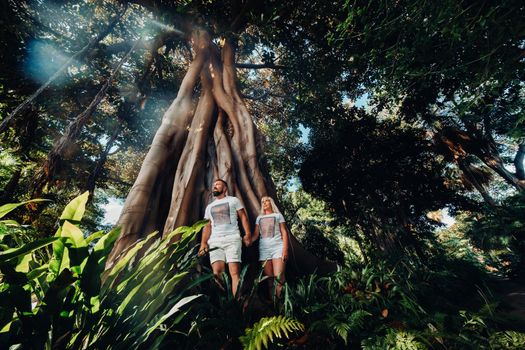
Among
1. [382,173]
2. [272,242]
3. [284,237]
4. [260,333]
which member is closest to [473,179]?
[382,173]

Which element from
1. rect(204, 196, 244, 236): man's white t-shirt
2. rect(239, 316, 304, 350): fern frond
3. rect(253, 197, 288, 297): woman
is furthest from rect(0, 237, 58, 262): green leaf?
rect(253, 197, 288, 297): woman

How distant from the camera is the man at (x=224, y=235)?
303 cm

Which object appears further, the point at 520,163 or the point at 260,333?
the point at 520,163

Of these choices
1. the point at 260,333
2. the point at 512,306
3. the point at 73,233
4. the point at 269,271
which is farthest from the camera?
the point at 512,306

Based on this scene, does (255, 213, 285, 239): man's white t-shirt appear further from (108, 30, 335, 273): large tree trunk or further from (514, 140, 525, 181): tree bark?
(514, 140, 525, 181): tree bark

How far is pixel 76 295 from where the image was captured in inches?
45.5

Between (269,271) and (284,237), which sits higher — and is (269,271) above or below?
below

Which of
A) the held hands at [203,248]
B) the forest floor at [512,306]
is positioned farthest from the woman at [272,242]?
the forest floor at [512,306]

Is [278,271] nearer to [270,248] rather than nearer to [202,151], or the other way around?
[270,248]

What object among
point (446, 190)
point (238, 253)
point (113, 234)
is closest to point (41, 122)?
point (238, 253)

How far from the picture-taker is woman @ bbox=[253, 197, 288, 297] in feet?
A: 10.6

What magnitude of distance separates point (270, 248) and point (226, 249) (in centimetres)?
62

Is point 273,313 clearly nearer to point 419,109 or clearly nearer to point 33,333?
point 33,333

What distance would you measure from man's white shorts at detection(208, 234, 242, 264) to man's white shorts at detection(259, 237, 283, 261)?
386mm
